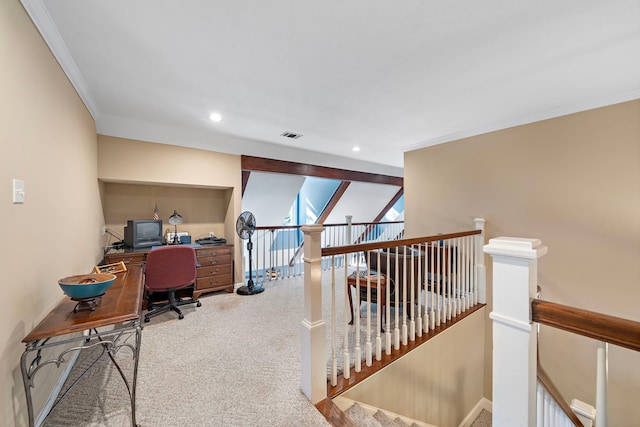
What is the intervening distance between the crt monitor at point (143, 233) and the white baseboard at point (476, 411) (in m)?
4.52

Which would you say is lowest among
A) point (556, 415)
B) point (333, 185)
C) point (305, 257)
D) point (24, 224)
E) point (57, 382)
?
point (556, 415)

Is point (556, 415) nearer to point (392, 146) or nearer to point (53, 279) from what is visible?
point (53, 279)

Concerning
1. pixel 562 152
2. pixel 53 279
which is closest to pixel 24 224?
pixel 53 279

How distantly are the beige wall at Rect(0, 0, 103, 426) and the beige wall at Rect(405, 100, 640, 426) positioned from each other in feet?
14.8

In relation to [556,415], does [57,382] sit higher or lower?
higher

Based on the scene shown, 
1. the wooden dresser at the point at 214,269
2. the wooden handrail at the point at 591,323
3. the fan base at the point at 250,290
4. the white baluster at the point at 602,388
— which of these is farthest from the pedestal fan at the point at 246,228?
the white baluster at the point at 602,388

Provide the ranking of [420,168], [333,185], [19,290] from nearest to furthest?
[19,290] < [420,168] < [333,185]

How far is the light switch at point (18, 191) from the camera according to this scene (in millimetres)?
1295

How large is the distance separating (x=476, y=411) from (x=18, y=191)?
4941 mm

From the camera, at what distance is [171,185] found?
3744mm

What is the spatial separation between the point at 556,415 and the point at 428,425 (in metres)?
1.22

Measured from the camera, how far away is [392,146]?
449 cm

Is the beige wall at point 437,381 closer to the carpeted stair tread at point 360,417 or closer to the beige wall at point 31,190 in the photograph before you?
the carpeted stair tread at point 360,417

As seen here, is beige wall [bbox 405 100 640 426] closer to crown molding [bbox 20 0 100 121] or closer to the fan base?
the fan base
